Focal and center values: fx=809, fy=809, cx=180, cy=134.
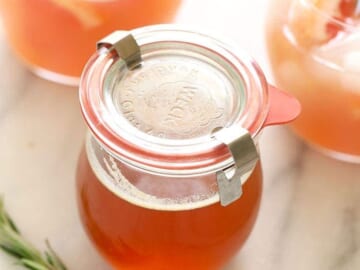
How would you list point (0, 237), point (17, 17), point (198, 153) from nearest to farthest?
1. point (198, 153)
2. point (0, 237)
3. point (17, 17)

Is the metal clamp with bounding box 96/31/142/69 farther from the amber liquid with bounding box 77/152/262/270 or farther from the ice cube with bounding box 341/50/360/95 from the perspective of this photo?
the ice cube with bounding box 341/50/360/95

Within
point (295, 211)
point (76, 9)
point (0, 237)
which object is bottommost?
point (295, 211)

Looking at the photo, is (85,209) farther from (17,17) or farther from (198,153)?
(17,17)

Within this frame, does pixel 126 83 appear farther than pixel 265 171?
No

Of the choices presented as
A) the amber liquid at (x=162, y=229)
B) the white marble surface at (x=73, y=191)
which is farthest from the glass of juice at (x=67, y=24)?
the amber liquid at (x=162, y=229)

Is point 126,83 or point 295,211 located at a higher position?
point 126,83

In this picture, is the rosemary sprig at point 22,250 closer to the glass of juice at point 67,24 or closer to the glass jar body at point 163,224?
the glass jar body at point 163,224

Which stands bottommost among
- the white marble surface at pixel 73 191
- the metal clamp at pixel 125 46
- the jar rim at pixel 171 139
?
the white marble surface at pixel 73 191

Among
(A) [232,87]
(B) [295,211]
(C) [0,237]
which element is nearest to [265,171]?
(B) [295,211]
